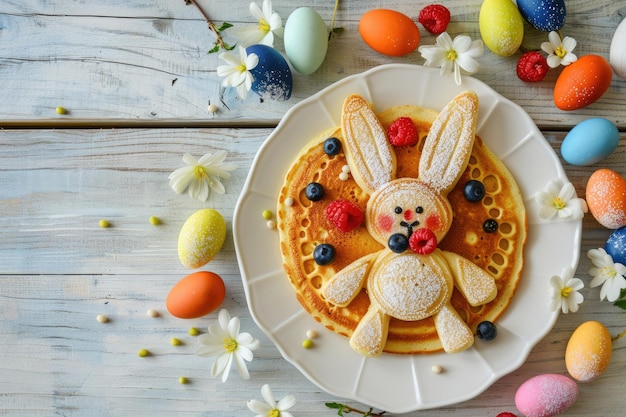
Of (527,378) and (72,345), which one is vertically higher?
(527,378)

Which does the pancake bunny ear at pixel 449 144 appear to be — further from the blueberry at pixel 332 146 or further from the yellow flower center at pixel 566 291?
the yellow flower center at pixel 566 291

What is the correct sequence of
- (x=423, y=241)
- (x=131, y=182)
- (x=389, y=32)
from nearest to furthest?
1. (x=423, y=241)
2. (x=389, y=32)
3. (x=131, y=182)

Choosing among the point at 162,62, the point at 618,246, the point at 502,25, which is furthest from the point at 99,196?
the point at 618,246

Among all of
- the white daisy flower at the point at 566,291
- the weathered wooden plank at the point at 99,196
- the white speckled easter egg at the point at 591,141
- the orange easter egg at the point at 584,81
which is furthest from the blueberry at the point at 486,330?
the weathered wooden plank at the point at 99,196

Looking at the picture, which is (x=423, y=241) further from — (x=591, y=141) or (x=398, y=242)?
(x=591, y=141)

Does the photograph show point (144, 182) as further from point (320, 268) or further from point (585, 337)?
point (585, 337)

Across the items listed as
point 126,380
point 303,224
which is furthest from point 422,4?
point 126,380
